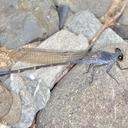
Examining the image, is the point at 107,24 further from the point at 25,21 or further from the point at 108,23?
the point at 25,21

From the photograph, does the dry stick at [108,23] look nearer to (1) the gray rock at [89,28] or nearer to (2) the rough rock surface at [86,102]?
(1) the gray rock at [89,28]

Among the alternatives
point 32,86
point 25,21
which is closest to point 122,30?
point 25,21

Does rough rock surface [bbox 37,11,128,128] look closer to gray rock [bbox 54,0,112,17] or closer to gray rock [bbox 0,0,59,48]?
gray rock [bbox 0,0,59,48]

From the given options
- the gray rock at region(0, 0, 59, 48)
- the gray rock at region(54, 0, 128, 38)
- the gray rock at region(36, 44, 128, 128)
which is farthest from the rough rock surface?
the gray rock at region(54, 0, 128, 38)

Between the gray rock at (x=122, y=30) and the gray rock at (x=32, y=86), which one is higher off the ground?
the gray rock at (x=122, y=30)

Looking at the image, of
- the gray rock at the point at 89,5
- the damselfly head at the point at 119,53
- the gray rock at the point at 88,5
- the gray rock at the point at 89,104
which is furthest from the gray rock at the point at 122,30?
→ the gray rock at the point at 89,104

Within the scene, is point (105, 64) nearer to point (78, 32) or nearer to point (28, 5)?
point (78, 32)

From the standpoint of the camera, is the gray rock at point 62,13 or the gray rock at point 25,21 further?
the gray rock at point 62,13

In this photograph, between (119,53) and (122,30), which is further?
(122,30)
